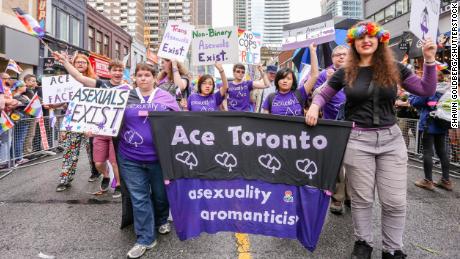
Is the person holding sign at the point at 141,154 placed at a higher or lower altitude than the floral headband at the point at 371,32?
lower

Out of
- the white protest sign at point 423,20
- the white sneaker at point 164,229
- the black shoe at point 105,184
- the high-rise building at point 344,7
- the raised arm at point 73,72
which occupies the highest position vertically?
the high-rise building at point 344,7

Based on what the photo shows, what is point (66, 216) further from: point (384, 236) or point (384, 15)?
point (384, 15)

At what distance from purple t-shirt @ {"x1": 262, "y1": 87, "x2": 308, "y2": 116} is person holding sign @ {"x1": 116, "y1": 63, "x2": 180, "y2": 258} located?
147 cm

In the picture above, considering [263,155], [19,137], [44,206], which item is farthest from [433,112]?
[19,137]

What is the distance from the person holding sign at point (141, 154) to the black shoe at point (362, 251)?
1.91 m

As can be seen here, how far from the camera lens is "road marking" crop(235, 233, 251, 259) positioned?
318cm

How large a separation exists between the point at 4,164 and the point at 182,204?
243 inches

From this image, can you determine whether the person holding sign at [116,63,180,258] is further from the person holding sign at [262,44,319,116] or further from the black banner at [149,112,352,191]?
the person holding sign at [262,44,319,116]

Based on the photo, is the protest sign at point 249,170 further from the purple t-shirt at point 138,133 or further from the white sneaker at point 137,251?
the white sneaker at point 137,251

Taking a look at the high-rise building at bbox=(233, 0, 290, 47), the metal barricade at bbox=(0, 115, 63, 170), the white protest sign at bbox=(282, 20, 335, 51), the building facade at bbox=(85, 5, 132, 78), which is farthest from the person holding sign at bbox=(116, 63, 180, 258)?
the high-rise building at bbox=(233, 0, 290, 47)

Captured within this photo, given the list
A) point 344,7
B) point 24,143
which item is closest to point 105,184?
point 24,143

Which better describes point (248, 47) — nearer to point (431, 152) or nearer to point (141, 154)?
point (431, 152)

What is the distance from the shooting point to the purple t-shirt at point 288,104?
13.8ft

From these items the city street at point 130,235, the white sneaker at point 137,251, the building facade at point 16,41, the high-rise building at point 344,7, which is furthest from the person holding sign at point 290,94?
the high-rise building at point 344,7
